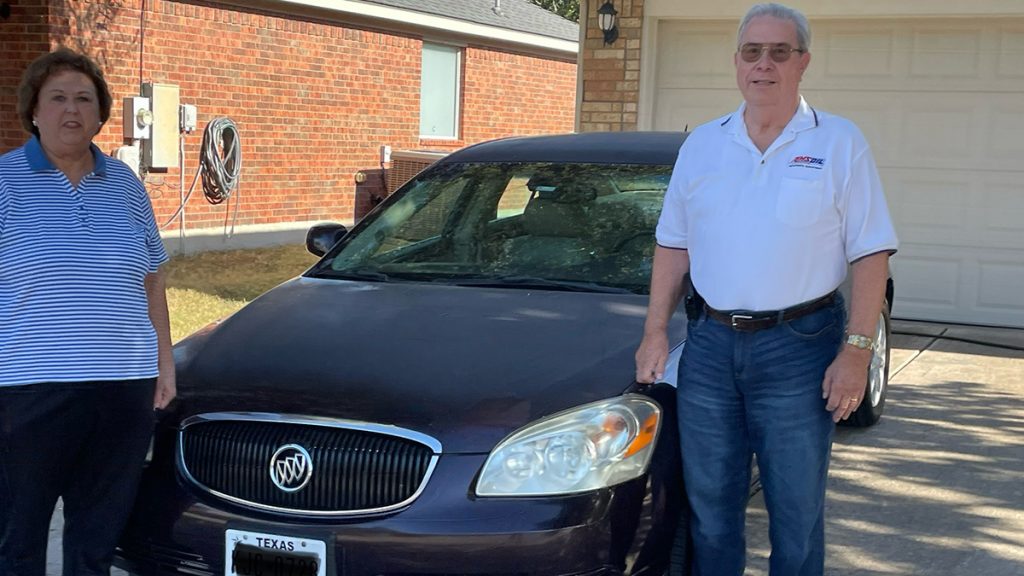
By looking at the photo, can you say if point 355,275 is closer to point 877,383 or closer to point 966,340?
point 877,383

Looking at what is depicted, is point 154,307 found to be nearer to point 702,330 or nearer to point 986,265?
point 702,330

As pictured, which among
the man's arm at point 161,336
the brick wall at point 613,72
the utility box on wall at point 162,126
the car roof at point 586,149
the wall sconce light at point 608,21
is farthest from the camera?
the utility box on wall at point 162,126

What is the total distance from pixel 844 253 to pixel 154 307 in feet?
6.68

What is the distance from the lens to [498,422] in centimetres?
327

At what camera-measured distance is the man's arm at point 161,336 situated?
358 cm

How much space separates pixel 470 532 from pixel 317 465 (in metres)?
0.48

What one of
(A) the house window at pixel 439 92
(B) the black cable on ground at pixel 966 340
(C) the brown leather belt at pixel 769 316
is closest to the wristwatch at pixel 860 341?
(C) the brown leather belt at pixel 769 316

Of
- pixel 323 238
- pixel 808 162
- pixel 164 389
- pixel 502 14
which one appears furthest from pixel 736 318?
pixel 502 14

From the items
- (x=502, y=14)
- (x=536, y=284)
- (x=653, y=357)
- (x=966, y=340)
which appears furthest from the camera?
(x=502, y=14)

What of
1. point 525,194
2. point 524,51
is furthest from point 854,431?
point 524,51

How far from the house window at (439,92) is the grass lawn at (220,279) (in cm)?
436

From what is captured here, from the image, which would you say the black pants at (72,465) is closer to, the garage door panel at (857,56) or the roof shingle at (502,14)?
the garage door panel at (857,56)

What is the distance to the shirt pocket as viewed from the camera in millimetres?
3184

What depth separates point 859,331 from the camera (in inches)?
127
